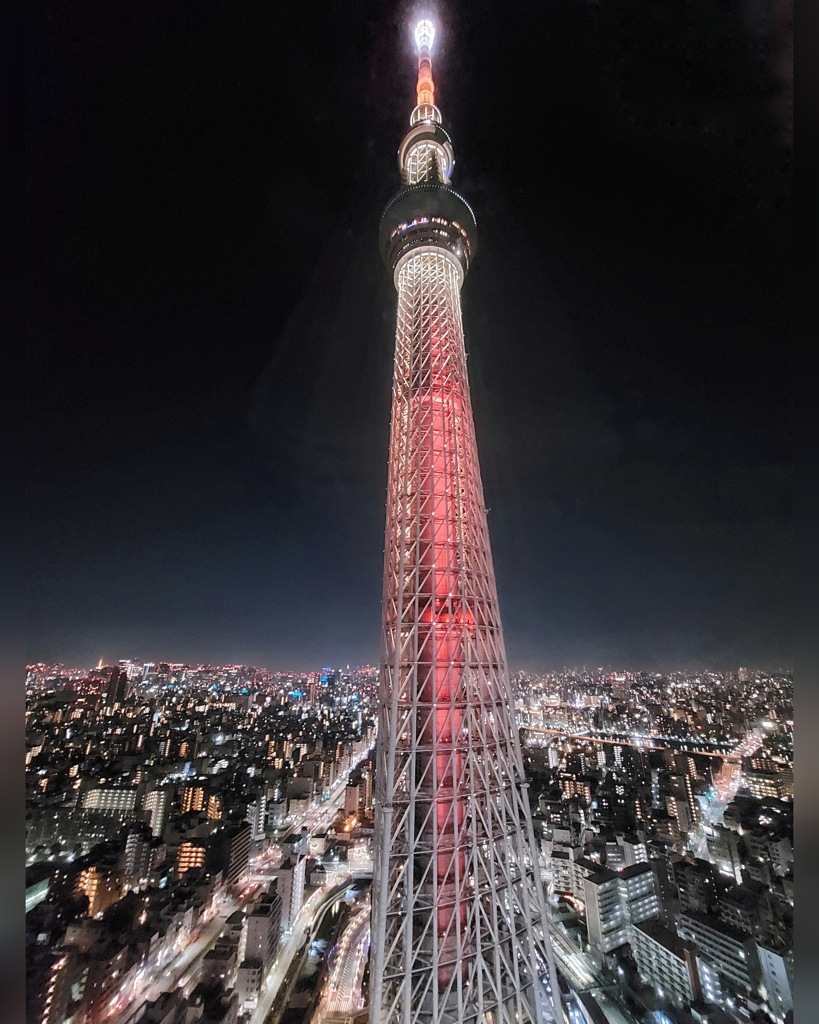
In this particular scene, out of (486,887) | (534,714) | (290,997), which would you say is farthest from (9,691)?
(534,714)

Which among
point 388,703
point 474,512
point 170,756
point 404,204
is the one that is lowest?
point 170,756

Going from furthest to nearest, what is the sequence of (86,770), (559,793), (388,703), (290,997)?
(559,793)
(86,770)
(290,997)
(388,703)

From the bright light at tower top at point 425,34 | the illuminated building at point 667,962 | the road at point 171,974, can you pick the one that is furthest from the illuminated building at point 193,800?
the bright light at tower top at point 425,34

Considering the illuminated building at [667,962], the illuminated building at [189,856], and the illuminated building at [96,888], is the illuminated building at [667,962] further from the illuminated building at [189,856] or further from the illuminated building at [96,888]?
the illuminated building at [96,888]

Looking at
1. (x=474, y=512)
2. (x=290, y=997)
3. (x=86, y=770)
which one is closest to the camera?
(x=474, y=512)

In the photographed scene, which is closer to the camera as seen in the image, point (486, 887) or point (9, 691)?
point (9, 691)

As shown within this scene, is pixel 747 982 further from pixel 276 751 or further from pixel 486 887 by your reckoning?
pixel 276 751

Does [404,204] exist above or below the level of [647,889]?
above
